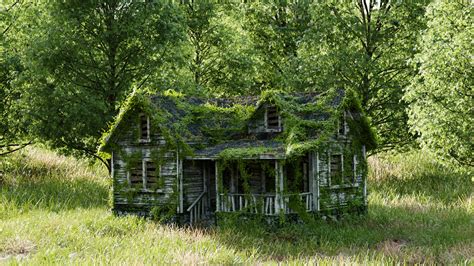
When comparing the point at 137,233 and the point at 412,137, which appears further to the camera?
the point at 412,137

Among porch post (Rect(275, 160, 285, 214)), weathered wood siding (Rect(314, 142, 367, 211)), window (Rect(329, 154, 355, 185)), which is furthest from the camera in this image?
window (Rect(329, 154, 355, 185))

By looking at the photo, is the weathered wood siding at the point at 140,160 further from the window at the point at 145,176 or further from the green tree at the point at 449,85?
the green tree at the point at 449,85

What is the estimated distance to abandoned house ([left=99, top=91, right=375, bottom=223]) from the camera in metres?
24.0

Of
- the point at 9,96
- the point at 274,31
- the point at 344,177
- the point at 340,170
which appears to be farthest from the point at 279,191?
the point at 274,31

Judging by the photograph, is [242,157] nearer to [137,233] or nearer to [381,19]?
[137,233]

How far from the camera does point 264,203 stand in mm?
24391

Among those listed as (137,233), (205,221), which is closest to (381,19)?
(205,221)

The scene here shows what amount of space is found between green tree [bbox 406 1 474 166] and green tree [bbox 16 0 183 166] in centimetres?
1312

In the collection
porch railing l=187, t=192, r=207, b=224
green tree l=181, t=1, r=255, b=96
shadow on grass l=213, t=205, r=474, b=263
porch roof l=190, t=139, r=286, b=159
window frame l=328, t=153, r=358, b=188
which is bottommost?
shadow on grass l=213, t=205, r=474, b=263

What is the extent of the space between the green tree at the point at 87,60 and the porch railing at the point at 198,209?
6522 millimetres

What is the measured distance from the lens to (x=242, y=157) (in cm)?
2339

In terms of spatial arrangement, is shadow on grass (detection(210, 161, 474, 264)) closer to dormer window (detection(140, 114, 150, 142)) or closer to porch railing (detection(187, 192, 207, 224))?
porch railing (detection(187, 192, 207, 224))

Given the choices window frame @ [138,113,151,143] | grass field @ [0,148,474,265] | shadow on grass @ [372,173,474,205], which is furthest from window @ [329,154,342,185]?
window frame @ [138,113,151,143]

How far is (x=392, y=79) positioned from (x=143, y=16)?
47.9ft
